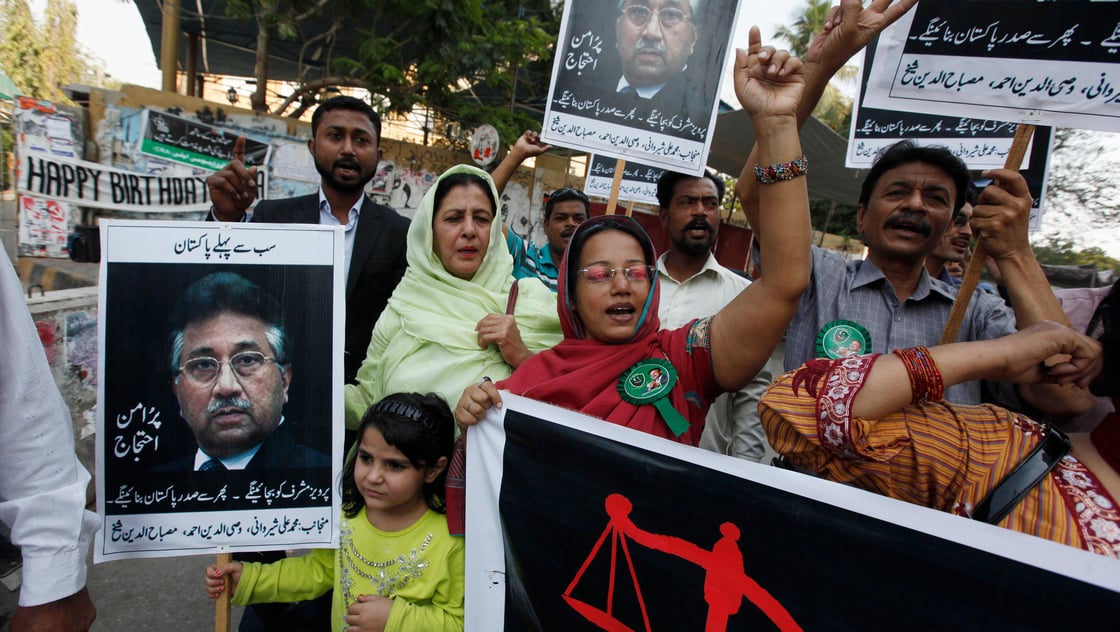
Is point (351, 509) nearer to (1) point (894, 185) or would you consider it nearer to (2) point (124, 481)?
(2) point (124, 481)

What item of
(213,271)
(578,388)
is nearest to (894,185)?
(578,388)

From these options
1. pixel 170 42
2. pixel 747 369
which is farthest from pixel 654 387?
pixel 170 42

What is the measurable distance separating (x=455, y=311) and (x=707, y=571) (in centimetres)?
115

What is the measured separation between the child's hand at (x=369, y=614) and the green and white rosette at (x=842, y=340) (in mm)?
1397

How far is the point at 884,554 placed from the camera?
1048 millimetres

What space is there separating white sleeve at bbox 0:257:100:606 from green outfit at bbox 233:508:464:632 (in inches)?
18.3

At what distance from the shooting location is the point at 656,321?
164cm

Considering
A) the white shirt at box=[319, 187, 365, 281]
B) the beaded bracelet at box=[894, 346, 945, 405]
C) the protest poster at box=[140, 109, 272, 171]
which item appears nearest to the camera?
the beaded bracelet at box=[894, 346, 945, 405]

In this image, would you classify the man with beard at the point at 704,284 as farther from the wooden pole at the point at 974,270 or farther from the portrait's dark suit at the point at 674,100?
the wooden pole at the point at 974,270

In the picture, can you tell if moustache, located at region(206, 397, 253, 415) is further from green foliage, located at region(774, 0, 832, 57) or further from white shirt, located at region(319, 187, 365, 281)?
green foliage, located at region(774, 0, 832, 57)

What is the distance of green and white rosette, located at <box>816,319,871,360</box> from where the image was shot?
170 centimetres

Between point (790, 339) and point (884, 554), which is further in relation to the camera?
point (790, 339)

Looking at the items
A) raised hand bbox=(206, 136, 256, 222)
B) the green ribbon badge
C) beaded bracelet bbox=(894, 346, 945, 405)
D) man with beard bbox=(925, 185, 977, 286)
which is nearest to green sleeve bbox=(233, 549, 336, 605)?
the green ribbon badge

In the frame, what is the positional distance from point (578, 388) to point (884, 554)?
75 cm
